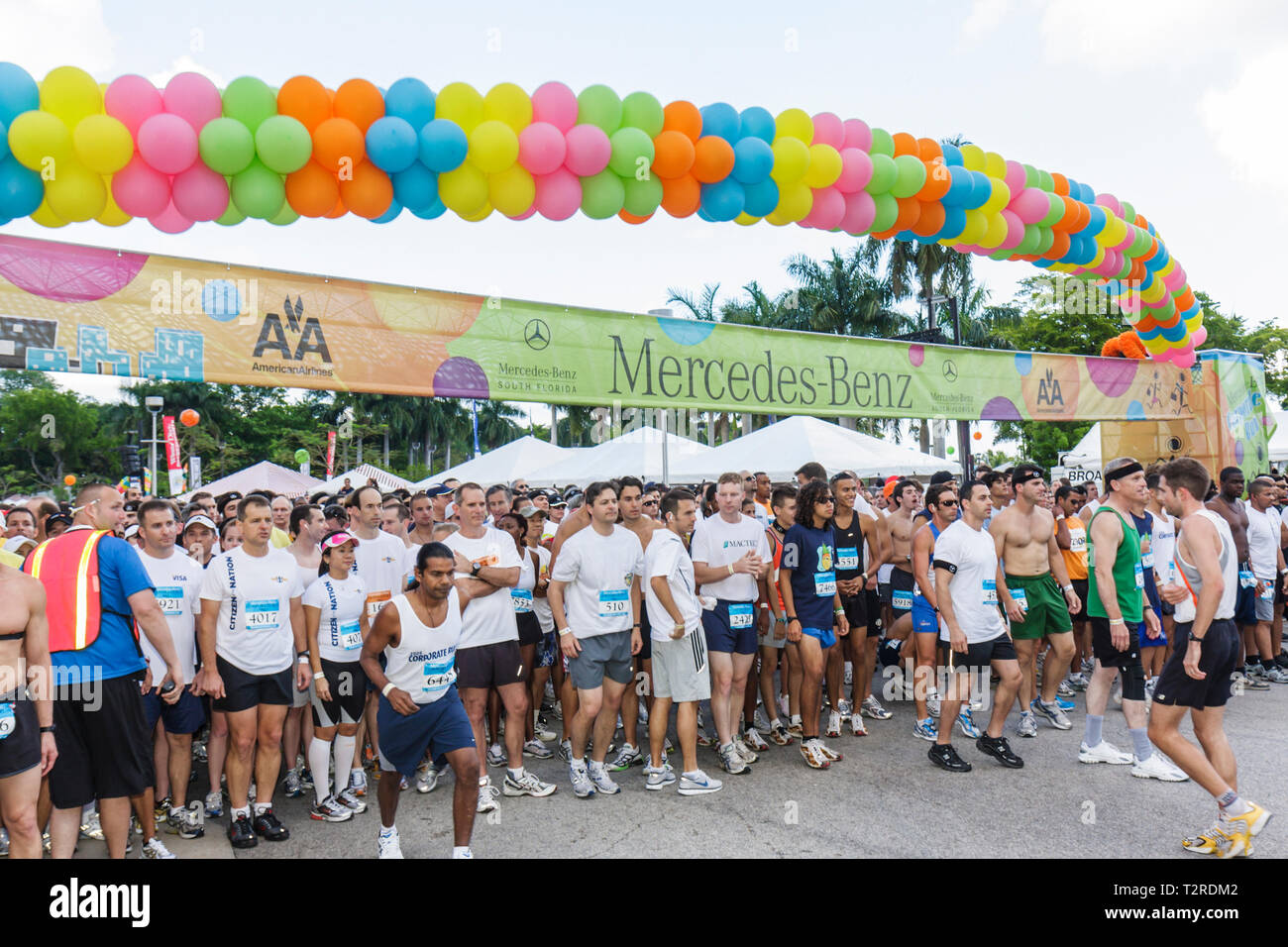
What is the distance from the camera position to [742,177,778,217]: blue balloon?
6711 mm

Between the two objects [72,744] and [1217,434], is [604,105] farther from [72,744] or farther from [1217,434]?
[1217,434]

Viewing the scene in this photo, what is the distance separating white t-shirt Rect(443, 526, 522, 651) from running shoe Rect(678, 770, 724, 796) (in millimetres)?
1378

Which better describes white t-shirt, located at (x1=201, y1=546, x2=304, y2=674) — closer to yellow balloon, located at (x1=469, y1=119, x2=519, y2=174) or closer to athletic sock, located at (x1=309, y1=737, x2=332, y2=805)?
athletic sock, located at (x1=309, y1=737, x2=332, y2=805)

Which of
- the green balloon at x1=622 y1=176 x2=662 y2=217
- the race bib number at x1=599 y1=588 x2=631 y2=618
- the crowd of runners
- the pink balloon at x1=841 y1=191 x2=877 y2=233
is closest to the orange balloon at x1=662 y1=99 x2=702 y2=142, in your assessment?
the green balloon at x1=622 y1=176 x2=662 y2=217

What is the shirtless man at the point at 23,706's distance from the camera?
10.6 ft

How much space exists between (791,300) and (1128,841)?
115 ft

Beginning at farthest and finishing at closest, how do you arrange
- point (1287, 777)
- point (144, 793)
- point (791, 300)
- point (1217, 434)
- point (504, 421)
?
1. point (504, 421)
2. point (791, 300)
3. point (1217, 434)
4. point (1287, 777)
5. point (144, 793)

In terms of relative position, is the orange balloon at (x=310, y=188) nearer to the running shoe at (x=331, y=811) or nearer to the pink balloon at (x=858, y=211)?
the running shoe at (x=331, y=811)

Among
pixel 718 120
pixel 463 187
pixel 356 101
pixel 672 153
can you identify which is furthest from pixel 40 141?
pixel 718 120

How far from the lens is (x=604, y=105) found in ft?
19.9

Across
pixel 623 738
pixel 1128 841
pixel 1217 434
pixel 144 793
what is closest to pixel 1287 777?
pixel 1128 841

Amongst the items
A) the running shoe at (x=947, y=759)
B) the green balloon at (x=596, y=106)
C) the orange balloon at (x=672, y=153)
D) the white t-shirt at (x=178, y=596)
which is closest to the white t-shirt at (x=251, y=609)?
the white t-shirt at (x=178, y=596)

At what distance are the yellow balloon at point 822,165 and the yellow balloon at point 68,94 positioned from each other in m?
5.07

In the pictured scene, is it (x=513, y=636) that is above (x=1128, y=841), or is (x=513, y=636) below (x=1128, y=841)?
above
